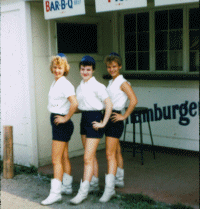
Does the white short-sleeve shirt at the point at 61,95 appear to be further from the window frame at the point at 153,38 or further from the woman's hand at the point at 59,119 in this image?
the window frame at the point at 153,38

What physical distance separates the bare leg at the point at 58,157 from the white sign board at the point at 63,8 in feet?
5.82

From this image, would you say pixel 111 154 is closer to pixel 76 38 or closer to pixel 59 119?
pixel 59 119

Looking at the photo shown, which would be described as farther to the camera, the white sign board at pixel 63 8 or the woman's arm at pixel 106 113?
the white sign board at pixel 63 8

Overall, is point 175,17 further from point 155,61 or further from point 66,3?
point 66,3

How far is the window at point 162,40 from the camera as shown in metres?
6.88

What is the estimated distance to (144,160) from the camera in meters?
6.63

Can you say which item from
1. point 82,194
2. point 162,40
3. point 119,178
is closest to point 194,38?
point 162,40

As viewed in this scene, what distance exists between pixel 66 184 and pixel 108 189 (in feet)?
1.99

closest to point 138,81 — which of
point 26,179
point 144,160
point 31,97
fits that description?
point 144,160

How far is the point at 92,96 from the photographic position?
447 centimetres

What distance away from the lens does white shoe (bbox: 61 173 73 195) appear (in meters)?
4.84

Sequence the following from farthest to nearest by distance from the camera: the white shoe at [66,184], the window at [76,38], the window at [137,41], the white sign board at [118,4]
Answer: the window at [137,41] < the window at [76,38] < the white shoe at [66,184] < the white sign board at [118,4]

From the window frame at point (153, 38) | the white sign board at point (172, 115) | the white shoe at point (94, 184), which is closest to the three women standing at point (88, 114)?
the white shoe at point (94, 184)

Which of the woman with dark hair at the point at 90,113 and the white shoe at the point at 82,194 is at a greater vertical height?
the woman with dark hair at the point at 90,113
